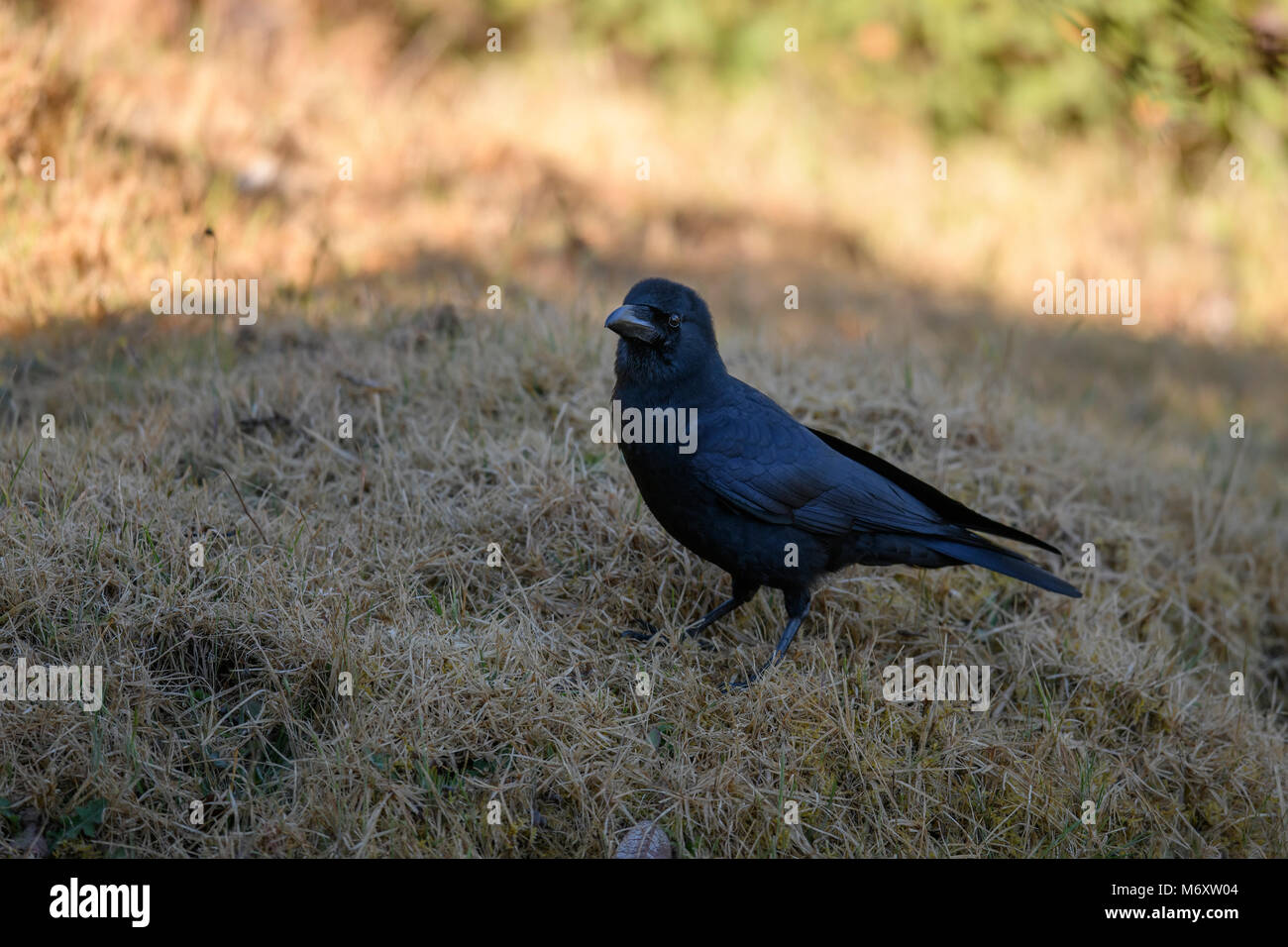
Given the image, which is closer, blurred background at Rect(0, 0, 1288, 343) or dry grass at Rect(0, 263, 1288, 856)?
dry grass at Rect(0, 263, 1288, 856)

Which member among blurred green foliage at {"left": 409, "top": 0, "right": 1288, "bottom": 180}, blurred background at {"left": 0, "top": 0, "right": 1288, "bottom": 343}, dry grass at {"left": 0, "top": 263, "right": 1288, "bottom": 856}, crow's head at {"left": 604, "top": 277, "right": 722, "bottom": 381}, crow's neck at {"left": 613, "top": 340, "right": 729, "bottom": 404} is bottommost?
dry grass at {"left": 0, "top": 263, "right": 1288, "bottom": 856}

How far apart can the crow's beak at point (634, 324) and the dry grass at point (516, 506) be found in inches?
28.7

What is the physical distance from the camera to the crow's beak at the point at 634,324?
3.37 meters

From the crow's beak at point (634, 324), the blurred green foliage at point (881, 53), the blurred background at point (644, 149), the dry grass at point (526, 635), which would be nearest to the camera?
the dry grass at point (526, 635)

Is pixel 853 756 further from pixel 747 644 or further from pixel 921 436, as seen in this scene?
pixel 921 436

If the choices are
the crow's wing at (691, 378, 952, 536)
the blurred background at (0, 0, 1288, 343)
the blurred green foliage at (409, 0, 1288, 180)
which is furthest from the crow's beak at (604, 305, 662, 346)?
the blurred green foliage at (409, 0, 1288, 180)

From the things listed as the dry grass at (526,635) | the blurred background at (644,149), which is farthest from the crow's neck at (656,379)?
the blurred background at (644,149)

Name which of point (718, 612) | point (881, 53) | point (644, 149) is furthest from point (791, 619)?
point (881, 53)

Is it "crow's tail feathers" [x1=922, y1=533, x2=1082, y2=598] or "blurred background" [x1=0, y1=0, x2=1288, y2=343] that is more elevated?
"blurred background" [x1=0, y1=0, x2=1288, y2=343]

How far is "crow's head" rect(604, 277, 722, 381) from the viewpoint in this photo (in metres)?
3.47

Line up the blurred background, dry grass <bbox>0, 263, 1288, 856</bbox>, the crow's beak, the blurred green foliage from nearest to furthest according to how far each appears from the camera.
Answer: dry grass <bbox>0, 263, 1288, 856</bbox>, the crow's beak, the blurred background, the blurred green foliage

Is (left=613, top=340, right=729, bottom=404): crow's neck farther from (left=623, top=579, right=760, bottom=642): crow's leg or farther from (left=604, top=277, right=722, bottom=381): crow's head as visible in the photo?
(left=623, top=579, right=760, bottom=642): crow's leg

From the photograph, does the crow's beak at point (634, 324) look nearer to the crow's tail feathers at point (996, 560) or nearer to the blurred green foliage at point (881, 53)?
the crow's tail feathers at point (996, 560)

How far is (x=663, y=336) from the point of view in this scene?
3475mm
